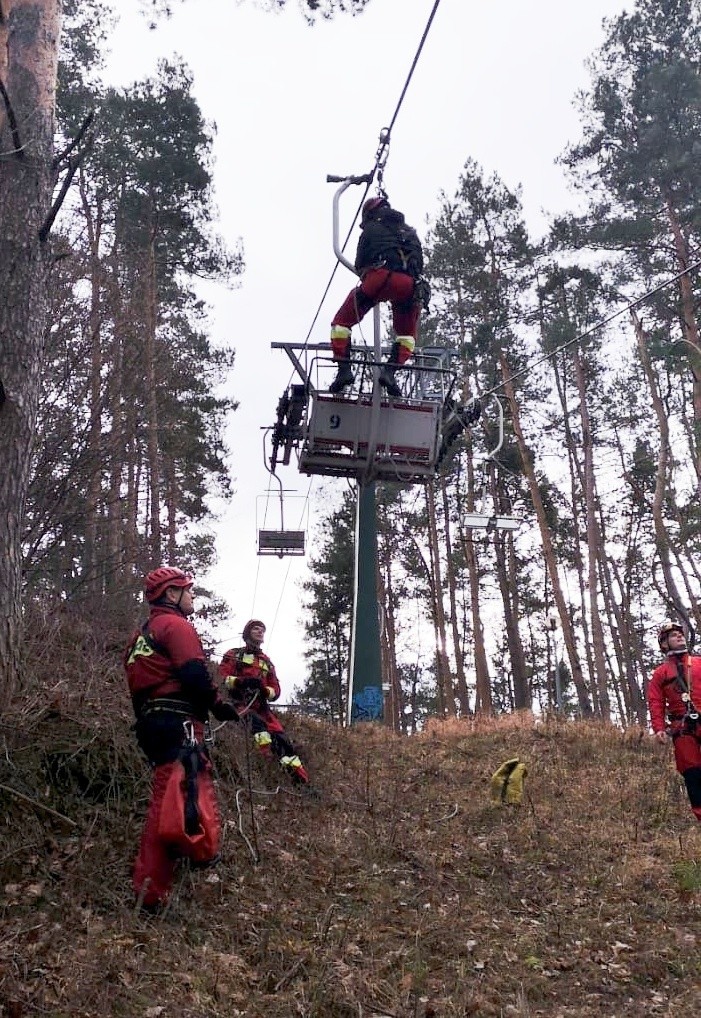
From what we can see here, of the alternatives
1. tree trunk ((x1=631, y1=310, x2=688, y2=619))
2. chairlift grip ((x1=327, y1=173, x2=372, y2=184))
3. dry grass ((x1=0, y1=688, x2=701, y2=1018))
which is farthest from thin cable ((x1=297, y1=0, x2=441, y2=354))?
tree trunk ((x1=631, y1=310, x2=688, y2=619))

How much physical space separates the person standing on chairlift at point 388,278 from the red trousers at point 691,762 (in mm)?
5588

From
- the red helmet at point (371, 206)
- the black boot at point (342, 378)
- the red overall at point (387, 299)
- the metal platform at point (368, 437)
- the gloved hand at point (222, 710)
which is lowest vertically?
the gloved hand at point (222, 710)

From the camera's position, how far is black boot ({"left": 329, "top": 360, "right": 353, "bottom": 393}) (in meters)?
12.0

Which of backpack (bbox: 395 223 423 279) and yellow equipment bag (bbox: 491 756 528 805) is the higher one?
backpack (bbox: 395 223 423 279)

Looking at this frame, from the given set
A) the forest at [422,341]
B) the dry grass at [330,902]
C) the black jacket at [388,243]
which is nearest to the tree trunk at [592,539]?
the forest at [422,341]

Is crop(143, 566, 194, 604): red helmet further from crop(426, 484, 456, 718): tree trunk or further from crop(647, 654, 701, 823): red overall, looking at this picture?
crop(426, 484, 456, 718): tree trunk

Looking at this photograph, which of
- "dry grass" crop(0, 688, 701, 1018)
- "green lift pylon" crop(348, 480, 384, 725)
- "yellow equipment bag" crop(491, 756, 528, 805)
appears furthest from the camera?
"green lift pylon" crop(348, 480, 384, 725)

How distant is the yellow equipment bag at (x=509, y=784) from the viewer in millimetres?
9406

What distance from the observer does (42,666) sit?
7328 mm

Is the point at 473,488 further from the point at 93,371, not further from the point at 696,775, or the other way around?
the point at 696,775

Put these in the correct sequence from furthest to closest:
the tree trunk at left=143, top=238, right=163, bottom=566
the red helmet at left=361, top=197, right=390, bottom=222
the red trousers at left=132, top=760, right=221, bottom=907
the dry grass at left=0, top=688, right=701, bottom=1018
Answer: the tree trunk at left=143, top=238, right=163, bottom=566 < the red helmet at left=361, top=197, right=390, bottom=222 < the red trousers at left=132, top=760, right=221, bottom=907 < the dry grass at left=0, top=688, right=701, bottom=1018

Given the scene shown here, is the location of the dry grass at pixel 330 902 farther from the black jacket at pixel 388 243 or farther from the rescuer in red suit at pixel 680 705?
the black jacket at pixel 388 243

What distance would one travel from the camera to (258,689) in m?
9.24

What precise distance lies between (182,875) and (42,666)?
2200 mm
